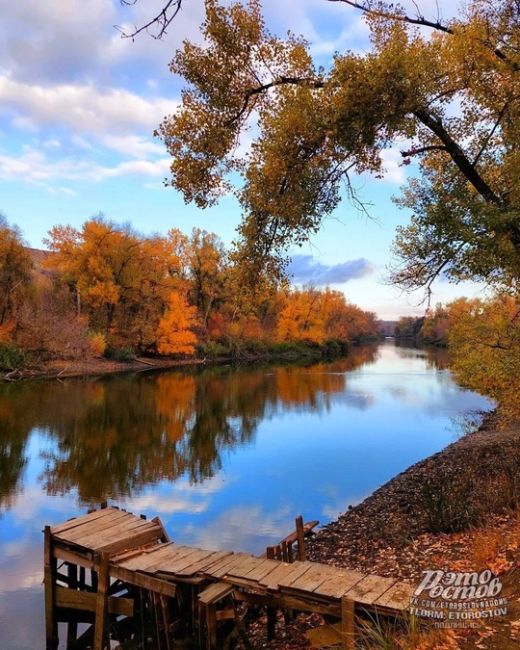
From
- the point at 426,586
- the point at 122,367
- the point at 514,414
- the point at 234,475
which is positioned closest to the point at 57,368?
the point at 122,367

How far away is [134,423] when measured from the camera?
2612 centimetres

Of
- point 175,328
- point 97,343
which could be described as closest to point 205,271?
point 175,328

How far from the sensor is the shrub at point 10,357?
4000 centimetres

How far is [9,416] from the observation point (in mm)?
25922

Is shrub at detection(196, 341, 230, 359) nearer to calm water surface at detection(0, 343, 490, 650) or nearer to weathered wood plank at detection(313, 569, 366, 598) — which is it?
calm water surface at detection(0, 343, 490, 650)

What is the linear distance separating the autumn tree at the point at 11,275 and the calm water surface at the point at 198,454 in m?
8.21

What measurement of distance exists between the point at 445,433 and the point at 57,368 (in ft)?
107

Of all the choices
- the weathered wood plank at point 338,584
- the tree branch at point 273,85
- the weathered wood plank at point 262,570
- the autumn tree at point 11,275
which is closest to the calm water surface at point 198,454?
the weathered wood plank at point 262,570

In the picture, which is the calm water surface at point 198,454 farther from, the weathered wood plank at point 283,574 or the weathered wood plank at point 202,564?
the weathered wood plank at point 283,574

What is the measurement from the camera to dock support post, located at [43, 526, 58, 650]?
8156mm

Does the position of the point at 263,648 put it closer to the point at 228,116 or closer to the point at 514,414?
the point at 228,116

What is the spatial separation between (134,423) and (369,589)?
843 inches

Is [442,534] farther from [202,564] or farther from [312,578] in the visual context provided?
[202,564]

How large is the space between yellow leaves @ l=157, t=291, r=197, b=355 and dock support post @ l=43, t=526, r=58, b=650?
4833cm
